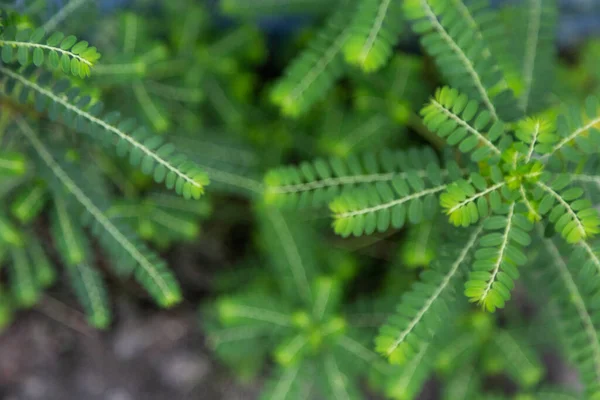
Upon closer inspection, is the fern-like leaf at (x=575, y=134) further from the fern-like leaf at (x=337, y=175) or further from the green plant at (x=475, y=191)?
the fern-like leaf at (x=337, y=175)

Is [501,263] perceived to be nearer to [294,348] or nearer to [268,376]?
[294,348]

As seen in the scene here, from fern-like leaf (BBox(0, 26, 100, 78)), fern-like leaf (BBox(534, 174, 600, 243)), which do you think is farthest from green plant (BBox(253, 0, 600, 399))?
fern-like leaf (BBox(0, 26, 100, 78))

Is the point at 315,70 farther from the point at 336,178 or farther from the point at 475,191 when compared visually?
the point at 475,191

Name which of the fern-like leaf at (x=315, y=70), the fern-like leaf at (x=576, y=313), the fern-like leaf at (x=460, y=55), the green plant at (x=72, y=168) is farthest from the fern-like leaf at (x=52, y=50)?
the fern-like leaf at (x=576, y=313)

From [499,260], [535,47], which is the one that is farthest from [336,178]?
[535,47]

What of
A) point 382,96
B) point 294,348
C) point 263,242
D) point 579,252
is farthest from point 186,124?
point 579,252

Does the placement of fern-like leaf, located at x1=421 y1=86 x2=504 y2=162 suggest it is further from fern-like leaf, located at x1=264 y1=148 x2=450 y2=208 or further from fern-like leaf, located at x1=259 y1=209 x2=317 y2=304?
fern-like leaf, located at x1=259 y1=209 x2=317 y2=304
